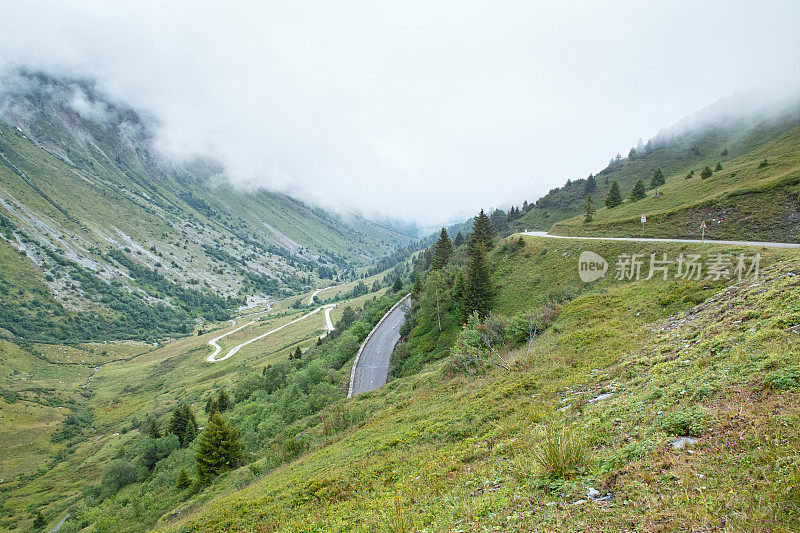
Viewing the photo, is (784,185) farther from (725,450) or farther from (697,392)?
(725,450)

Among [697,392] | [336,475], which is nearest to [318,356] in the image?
[336,475]

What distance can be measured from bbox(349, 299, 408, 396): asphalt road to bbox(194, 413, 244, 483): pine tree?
15.1 metres

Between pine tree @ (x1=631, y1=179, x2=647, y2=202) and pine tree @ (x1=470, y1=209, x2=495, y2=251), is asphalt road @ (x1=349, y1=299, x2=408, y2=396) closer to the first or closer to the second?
pine tree @ (x1=470, y1=209, x2=495, y2=251)

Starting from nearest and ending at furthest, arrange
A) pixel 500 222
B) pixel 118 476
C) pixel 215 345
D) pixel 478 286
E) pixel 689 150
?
pixel 478 286 < pixel 118 476 < pixel 500 222 < pixel 689 150 < pixel 215 345

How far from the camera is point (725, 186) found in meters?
44.3

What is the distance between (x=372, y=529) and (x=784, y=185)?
164ft

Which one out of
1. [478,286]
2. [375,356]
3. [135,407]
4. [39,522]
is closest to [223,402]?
[39,522]

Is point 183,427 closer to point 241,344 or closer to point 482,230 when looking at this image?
point 482,230

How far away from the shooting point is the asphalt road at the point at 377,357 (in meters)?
45.2

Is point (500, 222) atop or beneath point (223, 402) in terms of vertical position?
atop

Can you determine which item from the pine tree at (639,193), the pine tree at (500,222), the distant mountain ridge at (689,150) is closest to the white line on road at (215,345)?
the pine tree at (500,222)

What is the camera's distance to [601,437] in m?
8.49

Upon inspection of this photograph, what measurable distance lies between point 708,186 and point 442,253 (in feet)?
146

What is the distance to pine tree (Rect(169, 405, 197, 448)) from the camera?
55.6 meters
